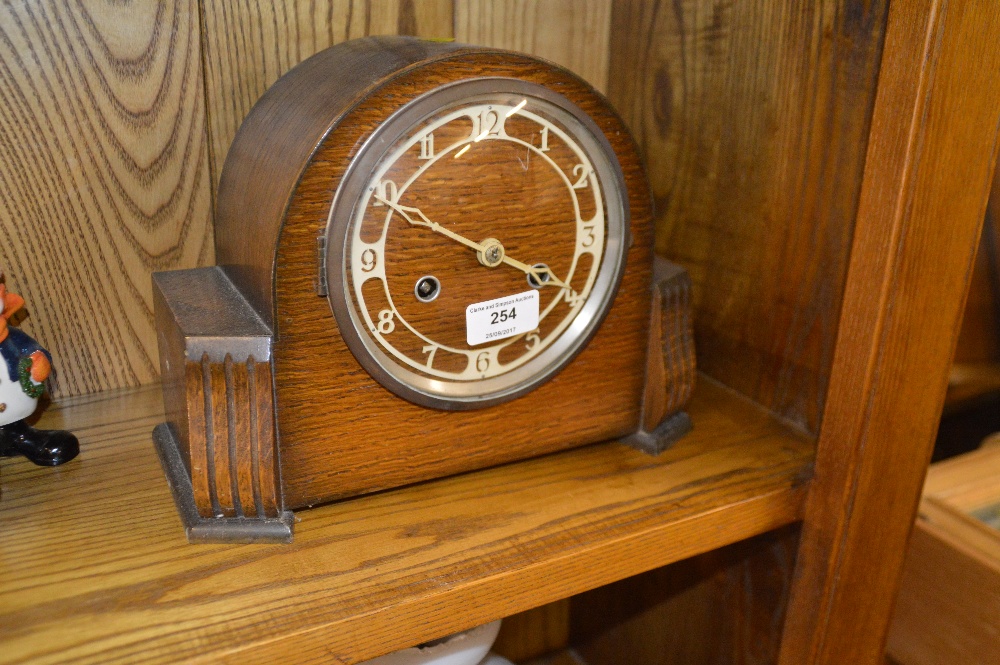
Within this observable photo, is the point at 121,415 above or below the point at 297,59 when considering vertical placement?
below

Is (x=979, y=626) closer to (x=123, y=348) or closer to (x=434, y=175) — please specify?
(x=434, y=175)

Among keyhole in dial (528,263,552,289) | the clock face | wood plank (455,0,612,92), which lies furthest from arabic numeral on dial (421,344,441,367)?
wood plank (455,0,612,92)

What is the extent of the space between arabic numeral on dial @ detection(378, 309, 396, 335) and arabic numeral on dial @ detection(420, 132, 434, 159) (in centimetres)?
14

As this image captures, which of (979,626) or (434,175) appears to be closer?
(434,175)

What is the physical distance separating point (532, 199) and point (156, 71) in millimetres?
437

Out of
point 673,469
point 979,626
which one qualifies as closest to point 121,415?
point 673,469

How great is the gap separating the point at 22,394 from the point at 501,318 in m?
0.44

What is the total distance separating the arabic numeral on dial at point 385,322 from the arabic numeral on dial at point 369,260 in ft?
0.13

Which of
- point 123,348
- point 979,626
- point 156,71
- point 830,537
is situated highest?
point 156,71

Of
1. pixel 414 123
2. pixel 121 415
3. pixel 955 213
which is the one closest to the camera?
pixel 414 123

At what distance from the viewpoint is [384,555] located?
0.69 metres

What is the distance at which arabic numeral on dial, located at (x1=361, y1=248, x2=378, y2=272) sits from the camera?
2.25 ft

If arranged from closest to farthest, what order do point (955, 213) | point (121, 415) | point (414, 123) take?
1. point (414, 123)
2. point (955, 213)
3. point (121, 415)

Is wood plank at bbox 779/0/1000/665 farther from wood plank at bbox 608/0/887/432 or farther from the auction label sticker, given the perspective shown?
the auction label sticker
